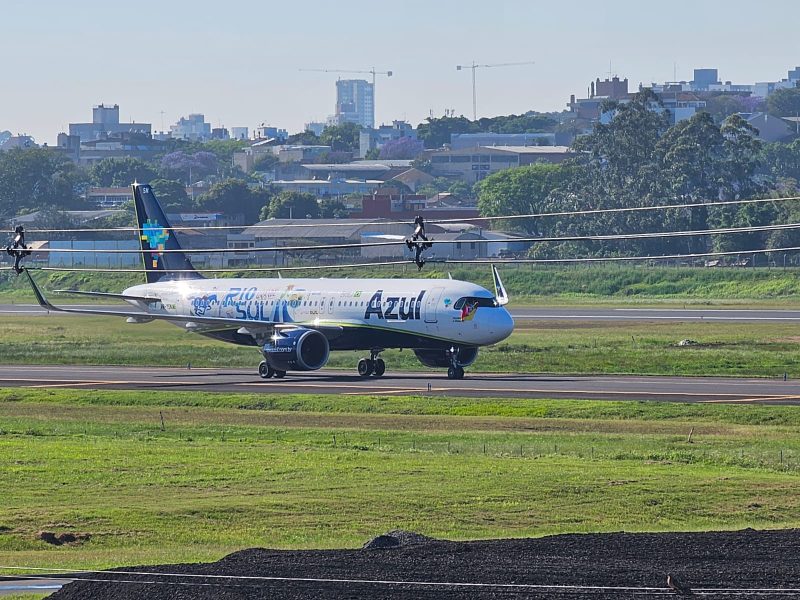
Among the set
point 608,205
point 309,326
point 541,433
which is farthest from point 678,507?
point 608,205

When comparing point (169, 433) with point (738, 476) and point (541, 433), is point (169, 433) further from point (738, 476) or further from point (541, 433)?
point (738, 476)

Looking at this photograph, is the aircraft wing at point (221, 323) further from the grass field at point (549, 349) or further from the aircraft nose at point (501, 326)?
the aircraft nose at point (501, 326)

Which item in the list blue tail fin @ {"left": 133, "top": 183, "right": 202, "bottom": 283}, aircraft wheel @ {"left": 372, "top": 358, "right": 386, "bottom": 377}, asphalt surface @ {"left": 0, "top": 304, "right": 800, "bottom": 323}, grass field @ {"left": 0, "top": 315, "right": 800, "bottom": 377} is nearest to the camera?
aircraft wheel @ {"left": 372, "top": 358, "right": 386, "bottom": 377}

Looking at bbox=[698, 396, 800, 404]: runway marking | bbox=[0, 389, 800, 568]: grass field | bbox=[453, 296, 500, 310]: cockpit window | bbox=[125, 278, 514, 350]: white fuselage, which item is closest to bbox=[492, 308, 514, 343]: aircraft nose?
bbox=[125, 278, 514, 350]: white fuselage

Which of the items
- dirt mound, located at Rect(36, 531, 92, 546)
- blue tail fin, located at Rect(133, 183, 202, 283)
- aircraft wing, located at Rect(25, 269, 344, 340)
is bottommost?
dirt mound, located at Rect(36, 531, 92, 546)

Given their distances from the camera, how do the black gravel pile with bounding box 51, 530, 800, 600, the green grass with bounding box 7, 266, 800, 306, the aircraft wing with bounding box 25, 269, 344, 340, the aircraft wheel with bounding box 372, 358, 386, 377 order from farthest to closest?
the green grass with bounding box 7, 266, 800, 306
the aircraft wing with bounding box 25, 269, 344, 340
the aircraft wheel with bounding box 372, 358, 386, 377
the black gravel pile with bounding box 51, 530, 800, 600

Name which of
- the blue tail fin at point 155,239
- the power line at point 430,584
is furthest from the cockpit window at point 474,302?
the power line at point 430,584

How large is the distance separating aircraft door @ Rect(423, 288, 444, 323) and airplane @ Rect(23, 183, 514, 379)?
46mm

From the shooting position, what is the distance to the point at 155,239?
84.9 meters

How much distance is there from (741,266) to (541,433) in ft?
329

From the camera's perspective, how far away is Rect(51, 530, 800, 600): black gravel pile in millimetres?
25672

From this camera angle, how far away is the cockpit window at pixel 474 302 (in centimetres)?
6938

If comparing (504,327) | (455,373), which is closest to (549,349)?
(455,373)

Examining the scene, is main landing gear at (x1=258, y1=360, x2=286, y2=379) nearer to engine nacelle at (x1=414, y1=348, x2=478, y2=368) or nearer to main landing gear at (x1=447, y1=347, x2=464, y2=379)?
engine nacelle at (x1=414, y1=348, x2=478, y2=368)
